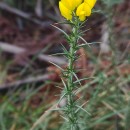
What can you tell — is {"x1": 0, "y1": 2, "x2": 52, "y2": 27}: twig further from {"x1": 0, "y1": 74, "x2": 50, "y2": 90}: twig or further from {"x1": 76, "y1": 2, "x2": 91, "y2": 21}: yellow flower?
{"x1": 76, "y1": 2, "x2": 91, "y2": 21}: yellow flower

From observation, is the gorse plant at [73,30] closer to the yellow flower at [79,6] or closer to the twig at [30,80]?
the yellow flower at [79,6]

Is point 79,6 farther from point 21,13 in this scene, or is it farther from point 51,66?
point 21,13

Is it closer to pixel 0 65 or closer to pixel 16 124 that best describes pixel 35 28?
pixel 0 65

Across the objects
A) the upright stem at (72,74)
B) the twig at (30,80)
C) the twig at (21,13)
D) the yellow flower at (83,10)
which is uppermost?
the twig at (21,13)

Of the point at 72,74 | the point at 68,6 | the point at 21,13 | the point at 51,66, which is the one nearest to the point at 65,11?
the point at 68,6

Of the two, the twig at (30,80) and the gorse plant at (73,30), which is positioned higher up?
the twig at (30,80)

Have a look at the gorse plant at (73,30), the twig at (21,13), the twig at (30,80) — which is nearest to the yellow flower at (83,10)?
the gorse plant at (73,30)

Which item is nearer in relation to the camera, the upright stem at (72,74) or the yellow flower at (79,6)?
the yellow flower at (79,6)

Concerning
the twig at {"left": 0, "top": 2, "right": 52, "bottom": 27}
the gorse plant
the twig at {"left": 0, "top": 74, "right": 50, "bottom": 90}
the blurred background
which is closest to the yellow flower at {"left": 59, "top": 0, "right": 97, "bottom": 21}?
the gorse plant
